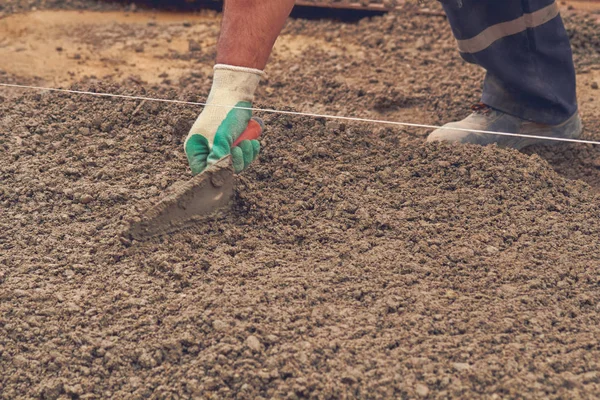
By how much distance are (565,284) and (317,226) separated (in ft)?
2.49

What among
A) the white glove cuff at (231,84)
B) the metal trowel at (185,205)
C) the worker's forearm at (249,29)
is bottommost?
the metal trowel at (185,205)

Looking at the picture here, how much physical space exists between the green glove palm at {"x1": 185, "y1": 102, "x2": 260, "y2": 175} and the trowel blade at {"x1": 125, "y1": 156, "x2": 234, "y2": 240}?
1.8 inches

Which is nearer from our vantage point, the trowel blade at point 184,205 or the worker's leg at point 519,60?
the trowel blade at point 184,205

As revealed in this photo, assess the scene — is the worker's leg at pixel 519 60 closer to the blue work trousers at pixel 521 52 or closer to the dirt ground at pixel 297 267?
the blue work trousers at pixel 521 52

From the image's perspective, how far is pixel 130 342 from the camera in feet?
6.27

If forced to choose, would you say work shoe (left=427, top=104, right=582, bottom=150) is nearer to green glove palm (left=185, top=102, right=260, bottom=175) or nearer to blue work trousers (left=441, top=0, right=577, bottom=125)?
blue work trousers (left=441, top=0, right=577, bottom=125)

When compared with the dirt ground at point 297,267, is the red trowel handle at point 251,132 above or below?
above

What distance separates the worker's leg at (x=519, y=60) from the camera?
2.82m

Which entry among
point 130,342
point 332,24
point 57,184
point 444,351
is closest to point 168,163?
point 57,184

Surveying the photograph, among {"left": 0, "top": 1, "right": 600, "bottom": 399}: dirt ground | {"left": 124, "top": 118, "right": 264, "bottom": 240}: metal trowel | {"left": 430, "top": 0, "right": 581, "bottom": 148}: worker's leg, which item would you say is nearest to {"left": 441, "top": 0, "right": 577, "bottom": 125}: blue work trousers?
{"left": 430, "top": 0, "right": 581, "bottom": 148}: worker's leg

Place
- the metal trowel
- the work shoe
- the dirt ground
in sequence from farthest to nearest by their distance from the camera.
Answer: the work shoe
the metal trowel
the dirt ground

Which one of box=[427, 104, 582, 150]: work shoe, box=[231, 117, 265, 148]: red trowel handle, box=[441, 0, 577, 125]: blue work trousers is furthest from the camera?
box=[427, 104, 582, 150]: work shoe

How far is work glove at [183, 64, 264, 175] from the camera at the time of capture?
2.27m

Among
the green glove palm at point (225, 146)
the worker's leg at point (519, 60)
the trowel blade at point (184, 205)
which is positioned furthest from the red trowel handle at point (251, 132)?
the worker's leg at point (519, 60)
